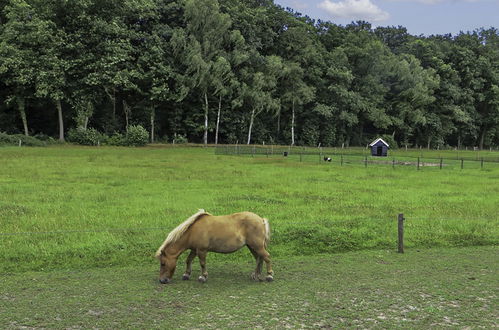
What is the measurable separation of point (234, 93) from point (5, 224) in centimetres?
5854

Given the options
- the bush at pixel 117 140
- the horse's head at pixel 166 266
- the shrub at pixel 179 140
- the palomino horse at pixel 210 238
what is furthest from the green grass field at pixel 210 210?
the shrub at pixel 179 140

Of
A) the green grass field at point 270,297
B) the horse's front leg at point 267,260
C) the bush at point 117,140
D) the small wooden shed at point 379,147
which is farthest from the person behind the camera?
the small wooden shed at point 379,147

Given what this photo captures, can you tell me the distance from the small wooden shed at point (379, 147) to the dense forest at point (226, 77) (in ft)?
60.2

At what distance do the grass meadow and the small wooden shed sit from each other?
38.6m

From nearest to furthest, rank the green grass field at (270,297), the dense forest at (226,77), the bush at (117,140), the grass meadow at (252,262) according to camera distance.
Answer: the green grass field at (270,297)
the grass meadow at (252,262)
the dense forest at (226,77)
the bush at (117,140)

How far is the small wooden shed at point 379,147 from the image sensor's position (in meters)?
59.1

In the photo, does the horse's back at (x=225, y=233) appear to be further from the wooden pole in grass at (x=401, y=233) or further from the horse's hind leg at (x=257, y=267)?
the wooden pole in grass at (x=401, y=233)

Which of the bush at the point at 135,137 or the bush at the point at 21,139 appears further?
the bush at the point at 135,137

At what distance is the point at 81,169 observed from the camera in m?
29.8

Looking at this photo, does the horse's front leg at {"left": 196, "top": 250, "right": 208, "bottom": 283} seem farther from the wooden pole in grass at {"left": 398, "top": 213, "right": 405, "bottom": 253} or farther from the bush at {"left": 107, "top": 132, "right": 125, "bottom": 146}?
the bush at {"left": 107, "top": 132, "right": 125, "bottom": 146}

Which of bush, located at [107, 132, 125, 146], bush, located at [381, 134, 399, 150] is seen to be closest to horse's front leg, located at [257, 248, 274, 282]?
bush, located at [107, 132, 125, 146]

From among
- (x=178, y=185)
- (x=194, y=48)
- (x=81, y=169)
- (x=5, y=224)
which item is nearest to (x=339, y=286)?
(x=5, y=224)

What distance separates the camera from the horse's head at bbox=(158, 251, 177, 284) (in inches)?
324

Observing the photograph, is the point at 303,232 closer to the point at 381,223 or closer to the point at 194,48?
the point at 381,223
